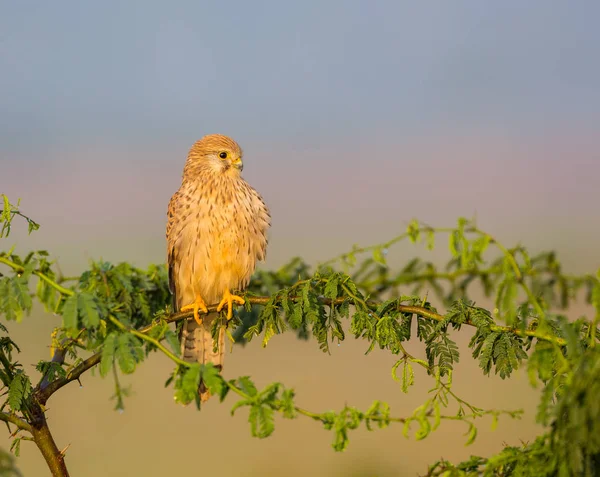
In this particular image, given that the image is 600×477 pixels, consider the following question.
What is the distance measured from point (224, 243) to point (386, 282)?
79.7 inches

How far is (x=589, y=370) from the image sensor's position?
1562 millimetres

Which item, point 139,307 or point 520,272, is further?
point 139,307

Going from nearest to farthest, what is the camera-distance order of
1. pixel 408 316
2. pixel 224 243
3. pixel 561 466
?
pixel 561 466
pixel 408 316
pixel 224 243

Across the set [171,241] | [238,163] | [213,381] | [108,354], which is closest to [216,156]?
[238,163]

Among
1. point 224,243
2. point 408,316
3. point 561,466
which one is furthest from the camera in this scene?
point 224,243

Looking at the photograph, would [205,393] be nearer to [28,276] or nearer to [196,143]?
[28,276]

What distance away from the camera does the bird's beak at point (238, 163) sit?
5.59m

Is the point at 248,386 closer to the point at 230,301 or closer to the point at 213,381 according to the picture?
the point at 213,381

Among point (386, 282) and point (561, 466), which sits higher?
point (386, 282)

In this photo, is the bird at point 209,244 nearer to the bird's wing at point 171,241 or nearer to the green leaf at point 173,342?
the bird's wing at point 171,241

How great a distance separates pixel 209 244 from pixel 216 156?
0.88 metres

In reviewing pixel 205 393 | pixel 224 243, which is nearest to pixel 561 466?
pixel 205 393

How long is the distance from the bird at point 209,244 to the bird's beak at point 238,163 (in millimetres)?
211

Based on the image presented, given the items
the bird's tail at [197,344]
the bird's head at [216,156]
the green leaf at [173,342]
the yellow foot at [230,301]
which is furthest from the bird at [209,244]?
the green leaf at [173,342]
